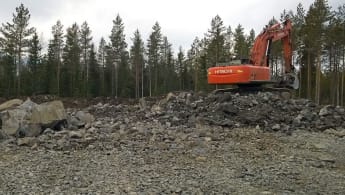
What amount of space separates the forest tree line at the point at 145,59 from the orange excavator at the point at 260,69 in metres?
10.6

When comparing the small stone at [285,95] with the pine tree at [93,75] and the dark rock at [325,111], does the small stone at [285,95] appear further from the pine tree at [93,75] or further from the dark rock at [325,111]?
the pine tree at [93,75]

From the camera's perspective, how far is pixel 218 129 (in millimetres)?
12547

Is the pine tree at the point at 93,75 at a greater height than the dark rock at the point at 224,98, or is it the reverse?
the pine tree at the point at 93,75

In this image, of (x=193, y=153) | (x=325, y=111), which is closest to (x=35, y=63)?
(x=325, y=111)

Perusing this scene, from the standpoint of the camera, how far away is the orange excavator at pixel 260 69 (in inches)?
666

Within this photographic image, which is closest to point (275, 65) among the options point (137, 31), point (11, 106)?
point (137, 31)

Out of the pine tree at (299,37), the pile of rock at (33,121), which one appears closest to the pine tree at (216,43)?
the pine tree at (299,37)

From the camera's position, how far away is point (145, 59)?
192 feet

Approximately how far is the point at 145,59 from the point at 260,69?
41.8 metres

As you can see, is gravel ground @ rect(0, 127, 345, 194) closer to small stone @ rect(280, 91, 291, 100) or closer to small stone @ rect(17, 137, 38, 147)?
small stone @ rect(17, 137, 38, 147)

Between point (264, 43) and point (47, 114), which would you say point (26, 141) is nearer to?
point (47, 114)

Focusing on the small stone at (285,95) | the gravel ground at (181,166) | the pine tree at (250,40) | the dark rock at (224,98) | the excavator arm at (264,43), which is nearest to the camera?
the gravel ground at (181,166)

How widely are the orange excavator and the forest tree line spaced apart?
10.6 metres

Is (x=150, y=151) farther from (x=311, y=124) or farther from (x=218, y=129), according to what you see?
(x=311, y=124)
